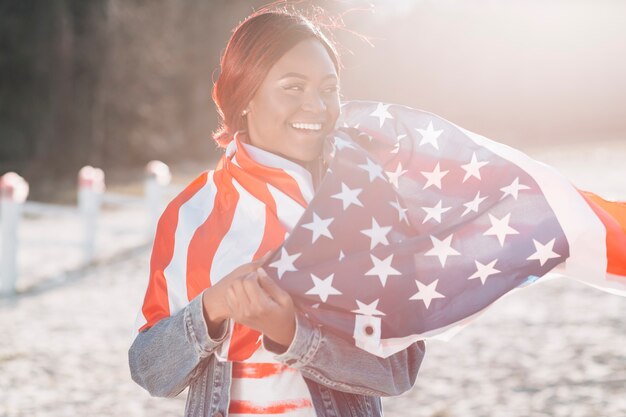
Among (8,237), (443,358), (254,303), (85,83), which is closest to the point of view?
(254,303)

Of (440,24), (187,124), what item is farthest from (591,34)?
(187,124)

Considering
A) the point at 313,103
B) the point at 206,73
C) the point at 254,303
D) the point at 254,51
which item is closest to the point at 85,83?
the point at 206,73

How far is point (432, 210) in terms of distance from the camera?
212 centimetres

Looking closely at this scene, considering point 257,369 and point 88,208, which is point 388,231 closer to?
point 257,369

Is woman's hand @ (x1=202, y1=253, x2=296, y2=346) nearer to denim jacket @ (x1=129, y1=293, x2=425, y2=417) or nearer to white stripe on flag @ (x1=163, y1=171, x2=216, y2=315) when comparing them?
denim jacket @ (x1=129, y1=293, x2=425, y2=417)

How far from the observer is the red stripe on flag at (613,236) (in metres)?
2.15

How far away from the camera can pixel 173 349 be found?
6.40 ft

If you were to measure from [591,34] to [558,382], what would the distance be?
4477cm

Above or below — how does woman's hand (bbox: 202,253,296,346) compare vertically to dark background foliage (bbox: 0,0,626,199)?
below

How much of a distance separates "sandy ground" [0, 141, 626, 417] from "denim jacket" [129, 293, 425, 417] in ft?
10.2

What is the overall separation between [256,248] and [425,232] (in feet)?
1.38

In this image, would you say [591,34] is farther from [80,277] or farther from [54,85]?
[80,277]

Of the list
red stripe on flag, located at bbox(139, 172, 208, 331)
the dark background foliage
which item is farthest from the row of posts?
red stripe on flag, located at bbox(139, 172, 208, 331)

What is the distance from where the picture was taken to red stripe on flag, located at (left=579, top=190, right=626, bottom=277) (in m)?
2.15
